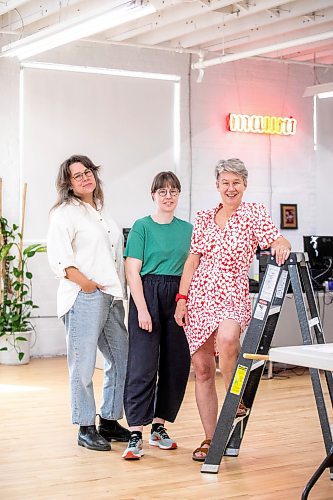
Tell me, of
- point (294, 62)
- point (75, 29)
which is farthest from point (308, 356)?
point (294, 62)

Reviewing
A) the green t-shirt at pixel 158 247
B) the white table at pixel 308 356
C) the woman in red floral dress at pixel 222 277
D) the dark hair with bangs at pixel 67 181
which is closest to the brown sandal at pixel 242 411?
the woman in red floral dress at pixel 222 277

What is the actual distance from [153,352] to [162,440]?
0.53 m

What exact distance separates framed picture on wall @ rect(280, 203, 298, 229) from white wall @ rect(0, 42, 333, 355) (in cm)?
6

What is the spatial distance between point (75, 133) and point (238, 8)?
229 cm

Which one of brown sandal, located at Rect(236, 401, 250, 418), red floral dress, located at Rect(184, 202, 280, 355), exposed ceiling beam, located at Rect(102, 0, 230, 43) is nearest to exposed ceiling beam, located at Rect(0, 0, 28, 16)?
exposed ceiling beam, located at Rect(102, 0, 230, 43)

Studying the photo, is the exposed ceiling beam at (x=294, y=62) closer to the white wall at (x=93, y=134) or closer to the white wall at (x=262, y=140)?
the white wall at (x=262, y=140)

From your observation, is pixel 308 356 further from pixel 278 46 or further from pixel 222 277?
pixel 278 46

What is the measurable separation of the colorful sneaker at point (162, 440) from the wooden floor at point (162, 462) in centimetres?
4

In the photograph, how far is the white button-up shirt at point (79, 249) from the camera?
5.07 m

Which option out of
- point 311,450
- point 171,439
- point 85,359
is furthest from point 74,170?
point 311,450

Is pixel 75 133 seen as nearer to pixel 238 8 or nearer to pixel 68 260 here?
pixel 238 8

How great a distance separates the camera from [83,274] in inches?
201

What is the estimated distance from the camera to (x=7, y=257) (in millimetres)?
8961

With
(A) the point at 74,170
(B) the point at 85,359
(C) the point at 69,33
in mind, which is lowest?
(B) the point at 85,359
